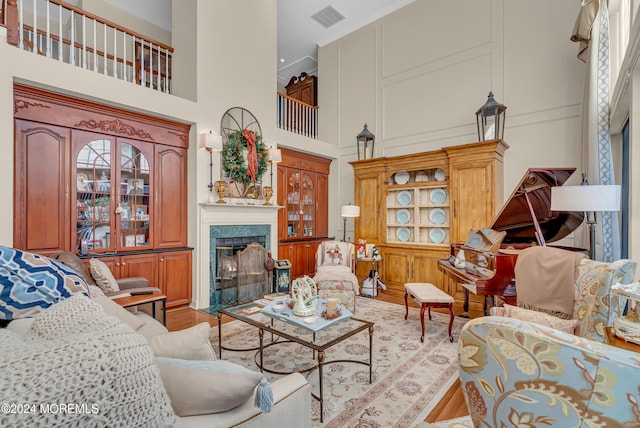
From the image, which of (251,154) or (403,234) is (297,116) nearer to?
(251,154)

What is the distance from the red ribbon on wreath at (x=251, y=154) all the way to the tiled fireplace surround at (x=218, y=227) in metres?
0.56

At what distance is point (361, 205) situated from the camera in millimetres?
5652

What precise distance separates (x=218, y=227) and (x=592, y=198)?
431 centimetres

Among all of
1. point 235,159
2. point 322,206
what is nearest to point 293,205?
point 322,206

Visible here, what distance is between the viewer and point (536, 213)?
331 cm

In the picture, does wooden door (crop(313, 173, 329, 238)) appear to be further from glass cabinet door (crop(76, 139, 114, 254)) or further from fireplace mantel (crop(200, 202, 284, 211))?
glass cabinet door (crop(76, 139, 114, 254))

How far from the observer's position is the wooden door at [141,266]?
3822 mm

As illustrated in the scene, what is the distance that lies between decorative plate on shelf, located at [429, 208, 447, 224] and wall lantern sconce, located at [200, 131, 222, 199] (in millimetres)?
3573

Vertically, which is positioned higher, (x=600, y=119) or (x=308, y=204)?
(x=600, y=119)

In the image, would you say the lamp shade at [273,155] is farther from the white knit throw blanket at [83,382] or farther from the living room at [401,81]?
the white knit throw blanket at [83,382]

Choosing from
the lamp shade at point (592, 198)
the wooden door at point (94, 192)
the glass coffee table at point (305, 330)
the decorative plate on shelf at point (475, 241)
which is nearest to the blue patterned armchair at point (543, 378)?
the glass coffee table at point (305, 330)

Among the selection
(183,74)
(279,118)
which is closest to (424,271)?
(279,118)

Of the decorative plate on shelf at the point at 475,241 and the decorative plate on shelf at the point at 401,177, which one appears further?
the decorative plate on shelf at the point at 401,177

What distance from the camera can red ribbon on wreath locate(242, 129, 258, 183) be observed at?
4.79 meters
